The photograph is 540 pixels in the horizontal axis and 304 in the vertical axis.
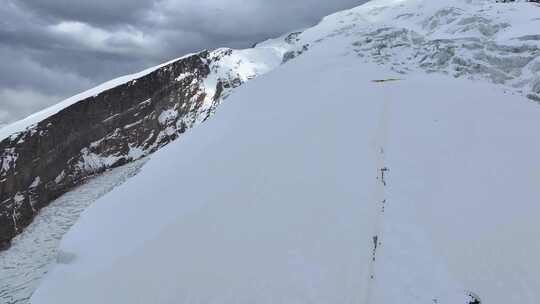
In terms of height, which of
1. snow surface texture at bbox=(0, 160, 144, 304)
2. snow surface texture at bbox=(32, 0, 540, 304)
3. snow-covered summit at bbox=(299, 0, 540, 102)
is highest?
snow-covered summit at bbox=(299, 0, 540, 102)

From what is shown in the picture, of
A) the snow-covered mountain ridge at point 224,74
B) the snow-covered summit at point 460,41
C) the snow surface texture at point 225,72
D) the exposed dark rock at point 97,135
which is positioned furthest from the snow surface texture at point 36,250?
the snow surface texture at point 225,72

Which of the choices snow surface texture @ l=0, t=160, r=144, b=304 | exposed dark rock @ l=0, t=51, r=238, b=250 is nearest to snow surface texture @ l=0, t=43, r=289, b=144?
exposed dark rock @ l=0, t=51, r=238, b=250

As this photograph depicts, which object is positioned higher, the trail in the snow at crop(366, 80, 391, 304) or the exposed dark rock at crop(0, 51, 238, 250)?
the trail in the snow at crop(366, 80, 391, 304)

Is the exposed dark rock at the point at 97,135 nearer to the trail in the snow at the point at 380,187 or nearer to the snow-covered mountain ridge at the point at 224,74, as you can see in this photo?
the snow-covered mountain ridge at the point at 224,74

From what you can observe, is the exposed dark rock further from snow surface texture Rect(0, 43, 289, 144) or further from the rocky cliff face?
snow surface texture Rect(0, 43, 289, 144)

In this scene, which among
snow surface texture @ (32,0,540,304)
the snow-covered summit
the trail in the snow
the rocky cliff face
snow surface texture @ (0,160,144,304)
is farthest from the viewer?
the rocky cliff face
